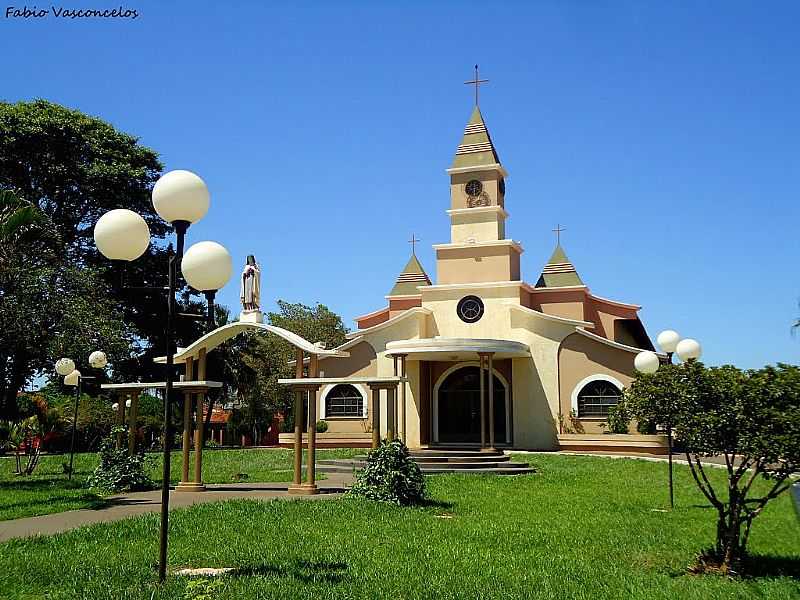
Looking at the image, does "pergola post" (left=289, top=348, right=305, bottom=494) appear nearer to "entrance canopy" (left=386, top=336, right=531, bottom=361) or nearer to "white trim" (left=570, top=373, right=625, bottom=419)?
"entrance canopy" (left=386, top=336, right=531, bottom=361)

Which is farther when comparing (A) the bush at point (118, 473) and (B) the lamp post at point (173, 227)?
(A) the bush at point (118, 473)

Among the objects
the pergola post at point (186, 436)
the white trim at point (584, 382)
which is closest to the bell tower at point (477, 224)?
→ the white trim at point (584, 382)

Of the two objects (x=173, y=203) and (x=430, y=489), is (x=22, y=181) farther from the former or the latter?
(x=173, y=203)

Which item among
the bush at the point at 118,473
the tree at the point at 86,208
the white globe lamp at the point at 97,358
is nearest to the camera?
the bush at the point at 118,473

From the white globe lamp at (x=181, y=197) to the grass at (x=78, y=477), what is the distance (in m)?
6.97

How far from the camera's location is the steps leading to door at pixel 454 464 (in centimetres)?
1923

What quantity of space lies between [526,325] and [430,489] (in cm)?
1310

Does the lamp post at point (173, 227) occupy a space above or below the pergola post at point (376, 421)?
above

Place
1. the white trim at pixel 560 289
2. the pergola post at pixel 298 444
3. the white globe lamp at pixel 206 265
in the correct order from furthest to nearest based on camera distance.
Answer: the white trim at pixel 560 289, the pergola post at pixel 298 444, the white globe lamp at pixel 206 265

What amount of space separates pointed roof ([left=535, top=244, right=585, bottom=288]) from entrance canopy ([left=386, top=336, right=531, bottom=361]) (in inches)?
245

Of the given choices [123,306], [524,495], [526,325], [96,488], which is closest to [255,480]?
[96,488]

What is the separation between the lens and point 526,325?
1068 inches

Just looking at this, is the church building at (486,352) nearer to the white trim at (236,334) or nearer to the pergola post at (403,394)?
the pergola post at (403,394)

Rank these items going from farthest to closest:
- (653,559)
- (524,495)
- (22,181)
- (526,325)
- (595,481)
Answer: (22,181), (526,325), (595,481), (524,495), (653,559)
